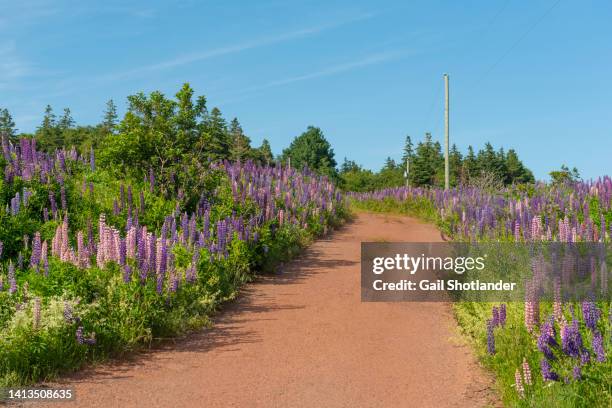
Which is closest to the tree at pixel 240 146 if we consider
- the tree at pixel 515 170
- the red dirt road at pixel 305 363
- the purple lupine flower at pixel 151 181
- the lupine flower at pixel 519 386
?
the purple lupine flower at pixel 151 181

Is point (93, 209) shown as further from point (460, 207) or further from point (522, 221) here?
point (460, 207)

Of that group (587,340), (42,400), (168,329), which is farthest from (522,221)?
(42,400)

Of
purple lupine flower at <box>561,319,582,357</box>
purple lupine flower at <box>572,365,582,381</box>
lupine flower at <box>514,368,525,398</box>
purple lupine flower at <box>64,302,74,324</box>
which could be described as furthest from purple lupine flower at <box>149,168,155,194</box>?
purple lupine flower at <box>572,365,582,381</box>

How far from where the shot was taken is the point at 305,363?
22.5ft

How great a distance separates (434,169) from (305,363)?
205 ft

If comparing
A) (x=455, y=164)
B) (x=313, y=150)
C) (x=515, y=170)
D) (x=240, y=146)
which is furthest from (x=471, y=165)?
(x=240, y=146)

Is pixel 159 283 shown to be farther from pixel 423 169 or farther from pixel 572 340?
pixel 423 169

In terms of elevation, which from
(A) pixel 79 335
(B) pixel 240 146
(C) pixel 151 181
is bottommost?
(A) pixel 79 335

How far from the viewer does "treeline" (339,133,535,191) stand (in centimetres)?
5706

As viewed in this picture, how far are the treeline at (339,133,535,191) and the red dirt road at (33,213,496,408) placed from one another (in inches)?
1717

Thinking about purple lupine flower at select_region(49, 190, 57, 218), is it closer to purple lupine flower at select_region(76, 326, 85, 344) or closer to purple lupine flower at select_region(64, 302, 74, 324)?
purple lupine flower at select_region(64, 302, 74, 324)

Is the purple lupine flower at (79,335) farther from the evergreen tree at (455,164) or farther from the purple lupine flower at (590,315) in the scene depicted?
the evergreen tree at (455,164)

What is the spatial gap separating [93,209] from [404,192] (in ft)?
57.5

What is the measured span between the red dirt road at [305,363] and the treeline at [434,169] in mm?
43607
